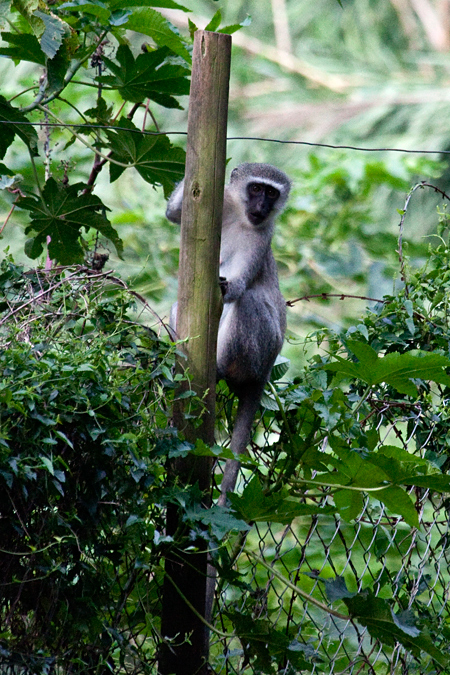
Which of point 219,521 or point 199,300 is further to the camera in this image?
point 199,300

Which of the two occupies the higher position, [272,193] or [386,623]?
[272,193]

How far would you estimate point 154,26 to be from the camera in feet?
9.37

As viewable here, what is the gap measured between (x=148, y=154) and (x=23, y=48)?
1.91 feet

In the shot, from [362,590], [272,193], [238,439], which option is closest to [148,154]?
[272,193]

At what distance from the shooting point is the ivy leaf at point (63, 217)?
2900mm

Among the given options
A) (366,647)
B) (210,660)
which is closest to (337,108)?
(366,647)

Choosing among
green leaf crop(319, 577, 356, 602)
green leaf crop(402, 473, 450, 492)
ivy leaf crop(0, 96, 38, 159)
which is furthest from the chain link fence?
ivy leaf crop(0, 96, 38, 159)

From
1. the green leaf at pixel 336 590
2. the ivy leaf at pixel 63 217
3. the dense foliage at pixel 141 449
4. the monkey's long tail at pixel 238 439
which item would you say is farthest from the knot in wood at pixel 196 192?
the green leaf at pixel 336 590

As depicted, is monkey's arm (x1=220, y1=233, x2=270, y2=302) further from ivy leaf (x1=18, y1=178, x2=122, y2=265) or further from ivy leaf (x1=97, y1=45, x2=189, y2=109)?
ivy leaf (x1=97, y1=45, x2=189, y2=109)

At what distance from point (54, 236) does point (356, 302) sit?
19.8ft

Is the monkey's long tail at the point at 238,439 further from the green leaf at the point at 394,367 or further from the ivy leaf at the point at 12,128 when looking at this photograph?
the ivy leaf at the point at 12,128

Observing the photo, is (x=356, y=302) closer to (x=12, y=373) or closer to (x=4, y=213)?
(x=4, y=213)

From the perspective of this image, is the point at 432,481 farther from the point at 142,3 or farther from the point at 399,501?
the point at 142,3

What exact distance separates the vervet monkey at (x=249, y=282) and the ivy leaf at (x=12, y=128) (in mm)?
784
